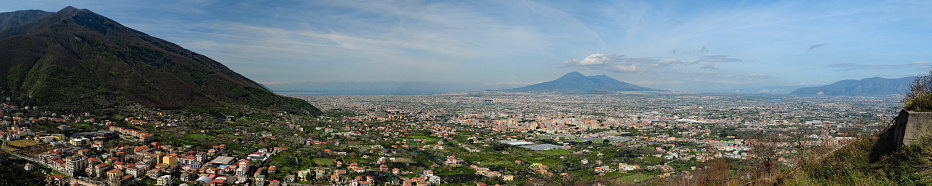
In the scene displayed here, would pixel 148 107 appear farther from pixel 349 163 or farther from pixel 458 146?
pixel 458 146

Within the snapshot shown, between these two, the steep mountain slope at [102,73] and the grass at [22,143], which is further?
the steep mountain slope at [102,73]

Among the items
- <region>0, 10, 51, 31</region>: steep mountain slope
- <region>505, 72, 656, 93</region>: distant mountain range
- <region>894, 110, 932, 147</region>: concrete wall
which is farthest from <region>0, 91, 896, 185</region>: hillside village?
<region>505, 72, 656, 93</region>: distant mountain range

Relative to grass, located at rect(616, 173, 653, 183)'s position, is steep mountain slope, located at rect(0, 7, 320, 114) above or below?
above

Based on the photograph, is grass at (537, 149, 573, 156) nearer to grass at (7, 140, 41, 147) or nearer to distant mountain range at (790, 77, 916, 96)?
grass at (7, 140, 41, 147)

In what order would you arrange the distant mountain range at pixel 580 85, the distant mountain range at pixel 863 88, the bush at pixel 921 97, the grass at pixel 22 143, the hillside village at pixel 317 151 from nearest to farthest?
the bush at pixel 921 97 → the hillside village at pixel 317 151 → the grass at pixel 22 143 → the distant mountain range at pixel 863 88 → the distant mountain range at pixel 580 85

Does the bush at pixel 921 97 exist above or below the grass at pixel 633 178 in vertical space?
above

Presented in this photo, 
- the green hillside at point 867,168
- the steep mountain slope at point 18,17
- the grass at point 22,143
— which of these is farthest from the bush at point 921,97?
the steep mountain slope at point 18,17

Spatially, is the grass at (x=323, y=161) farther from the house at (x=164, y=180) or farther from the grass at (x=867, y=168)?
the grass at (x=867, y=168)

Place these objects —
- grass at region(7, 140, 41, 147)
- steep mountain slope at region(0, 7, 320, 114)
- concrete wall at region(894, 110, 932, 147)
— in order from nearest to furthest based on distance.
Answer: concrete wall at region(894, 110, 932, 147) < grass at region(7, 140, 41, 147) < steep mountain slope at region(0, 7, 320, 114)

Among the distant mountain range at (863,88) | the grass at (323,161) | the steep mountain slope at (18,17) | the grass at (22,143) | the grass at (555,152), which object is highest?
the steep mountain slope at (18,17)
